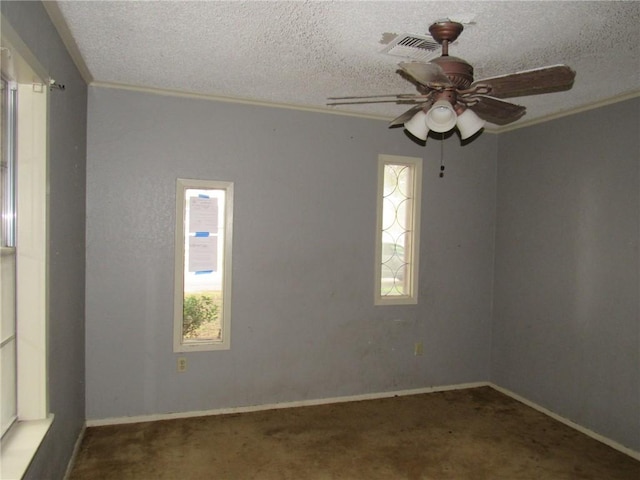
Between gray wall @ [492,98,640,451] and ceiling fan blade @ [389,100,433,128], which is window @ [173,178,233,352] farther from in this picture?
gray wall @ [492,98,640,451]

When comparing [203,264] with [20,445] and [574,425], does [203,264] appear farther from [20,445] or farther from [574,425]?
[574,425]

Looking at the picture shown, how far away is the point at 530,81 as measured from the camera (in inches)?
76.0

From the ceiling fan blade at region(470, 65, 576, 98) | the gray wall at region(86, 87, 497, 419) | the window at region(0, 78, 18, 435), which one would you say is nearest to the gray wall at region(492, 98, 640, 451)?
the gray wall at region(86, 87, 497, 419)

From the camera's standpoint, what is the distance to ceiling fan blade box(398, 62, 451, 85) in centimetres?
181

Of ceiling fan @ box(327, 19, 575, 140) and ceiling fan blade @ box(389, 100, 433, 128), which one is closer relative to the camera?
ceiling fan @ box(327, 19, 575, 140)

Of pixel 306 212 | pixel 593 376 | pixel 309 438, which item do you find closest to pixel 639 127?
pixel 593 376

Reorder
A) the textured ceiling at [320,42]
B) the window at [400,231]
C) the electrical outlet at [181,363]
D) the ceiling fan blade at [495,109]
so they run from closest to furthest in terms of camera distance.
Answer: the textured ceiling at [320,42], the ceiling fan blade at [495,109], the electrical outlet at [181,363], the window at [400,231]

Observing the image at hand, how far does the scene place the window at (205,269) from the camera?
3.40m

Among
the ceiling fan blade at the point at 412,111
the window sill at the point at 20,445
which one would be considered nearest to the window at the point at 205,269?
the window sill at the point at 20,445

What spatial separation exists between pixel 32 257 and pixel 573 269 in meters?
3.53

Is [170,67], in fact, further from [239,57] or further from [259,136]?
[259,136]

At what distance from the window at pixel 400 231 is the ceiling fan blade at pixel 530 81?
188 centimetres

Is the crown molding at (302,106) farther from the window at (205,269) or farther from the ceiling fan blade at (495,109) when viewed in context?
the ceiling fan blade at (495,109)

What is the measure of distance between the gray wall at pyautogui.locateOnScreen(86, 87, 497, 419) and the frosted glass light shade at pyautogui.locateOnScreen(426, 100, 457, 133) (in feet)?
5.33
